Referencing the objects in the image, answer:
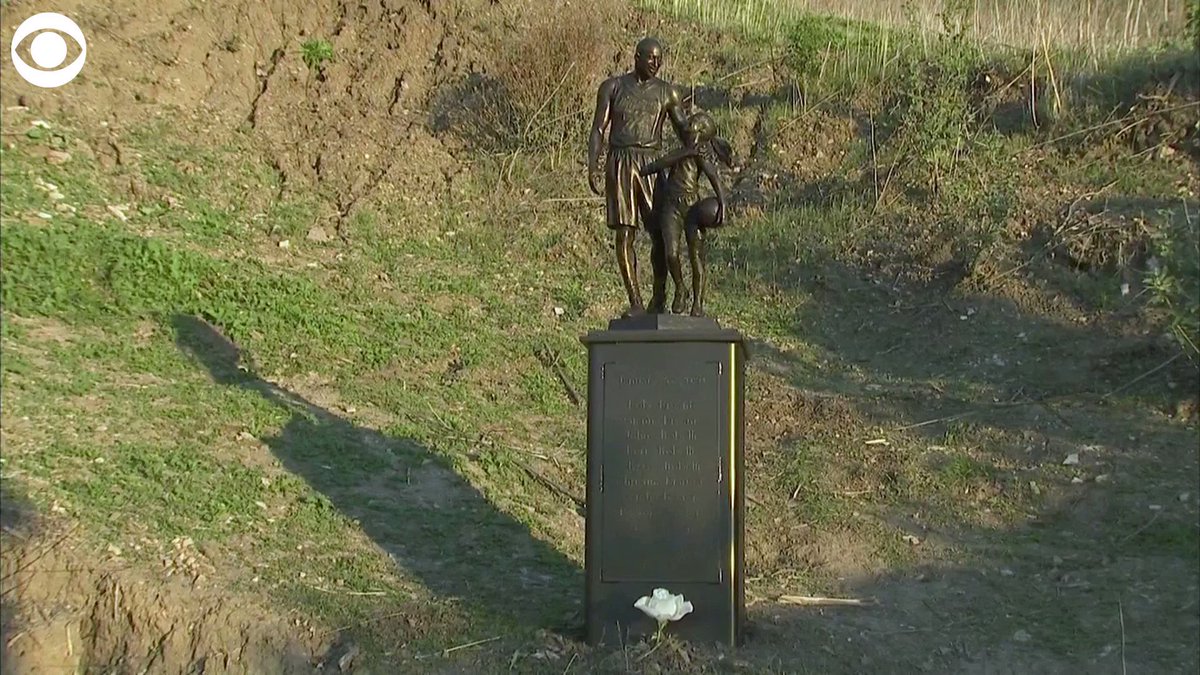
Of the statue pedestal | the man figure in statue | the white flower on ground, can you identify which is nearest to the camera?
the white flower on ground

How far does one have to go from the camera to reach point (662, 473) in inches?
216

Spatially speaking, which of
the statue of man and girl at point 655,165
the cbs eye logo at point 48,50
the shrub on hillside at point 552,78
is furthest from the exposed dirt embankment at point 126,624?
the shrub on hillside at point 552,78

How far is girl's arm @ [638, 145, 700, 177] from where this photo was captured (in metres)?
5.79

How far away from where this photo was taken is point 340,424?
8094mm

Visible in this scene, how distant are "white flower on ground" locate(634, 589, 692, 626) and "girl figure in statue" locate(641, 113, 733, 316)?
4.41ft

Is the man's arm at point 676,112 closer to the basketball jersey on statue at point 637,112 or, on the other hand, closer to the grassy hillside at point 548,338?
the basketball jersey on statue at point 637,112

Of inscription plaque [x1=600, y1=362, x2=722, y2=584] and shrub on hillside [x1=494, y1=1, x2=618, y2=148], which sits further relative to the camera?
shrub on hillside [x1=494, y1=1, x2=618, y2=148]

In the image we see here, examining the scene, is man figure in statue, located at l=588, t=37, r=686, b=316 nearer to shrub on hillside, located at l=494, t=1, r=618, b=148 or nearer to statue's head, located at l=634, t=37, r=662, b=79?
statue's head, located at l=634, t=37, r=662, b=79

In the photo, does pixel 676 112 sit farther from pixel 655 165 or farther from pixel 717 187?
pixel 717 187

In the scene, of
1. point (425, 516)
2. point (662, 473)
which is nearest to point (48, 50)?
point (425, 516)

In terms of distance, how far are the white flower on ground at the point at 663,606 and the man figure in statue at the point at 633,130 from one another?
138 centimetres

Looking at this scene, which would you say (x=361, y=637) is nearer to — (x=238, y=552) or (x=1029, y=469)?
(x=238, y=552)

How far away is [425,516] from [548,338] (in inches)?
131

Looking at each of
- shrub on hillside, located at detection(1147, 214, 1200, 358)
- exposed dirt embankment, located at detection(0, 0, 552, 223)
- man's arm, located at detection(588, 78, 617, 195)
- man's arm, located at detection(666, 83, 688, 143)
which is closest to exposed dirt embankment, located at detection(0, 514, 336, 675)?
man's arm, located at detection(588, 78, 617, 195)
